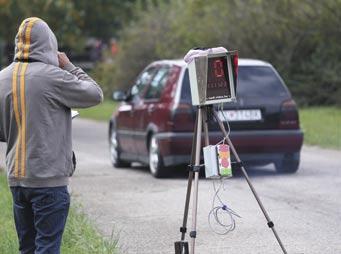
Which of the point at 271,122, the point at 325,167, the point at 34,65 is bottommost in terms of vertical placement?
the point at 325,167

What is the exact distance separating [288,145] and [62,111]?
7741 mm

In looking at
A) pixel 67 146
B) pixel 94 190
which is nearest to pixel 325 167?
pixel 94 190

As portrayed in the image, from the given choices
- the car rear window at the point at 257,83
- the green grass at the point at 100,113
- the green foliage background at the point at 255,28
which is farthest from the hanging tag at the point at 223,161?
the green grass at the point at 100,113

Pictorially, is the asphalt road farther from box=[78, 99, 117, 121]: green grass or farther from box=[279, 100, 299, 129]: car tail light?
box=[78, 99, 117, 121]: green grass

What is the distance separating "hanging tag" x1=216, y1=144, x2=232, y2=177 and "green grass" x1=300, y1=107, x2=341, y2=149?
10686 mm

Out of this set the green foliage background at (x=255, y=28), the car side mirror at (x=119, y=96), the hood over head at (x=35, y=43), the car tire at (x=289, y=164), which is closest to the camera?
the hood over head at (x=35, y=43)

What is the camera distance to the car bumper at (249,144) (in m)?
12.4

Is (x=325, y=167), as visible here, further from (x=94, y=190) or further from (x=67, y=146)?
(x=67, y=146)

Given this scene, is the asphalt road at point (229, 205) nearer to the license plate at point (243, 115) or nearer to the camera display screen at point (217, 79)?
the license plate at point (243, 115)

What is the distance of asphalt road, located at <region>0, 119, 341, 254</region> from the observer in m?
8.12

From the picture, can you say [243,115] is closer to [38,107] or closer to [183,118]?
[183,118]

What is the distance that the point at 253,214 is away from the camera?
9.62 metres

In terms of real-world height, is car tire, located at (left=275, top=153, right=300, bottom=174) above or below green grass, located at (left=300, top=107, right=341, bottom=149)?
above

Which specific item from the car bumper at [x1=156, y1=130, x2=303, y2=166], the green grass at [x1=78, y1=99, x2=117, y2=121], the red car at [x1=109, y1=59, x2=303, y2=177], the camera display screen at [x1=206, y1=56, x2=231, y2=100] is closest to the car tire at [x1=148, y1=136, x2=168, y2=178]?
the red car at [x1=109, y1=59, x2=303, y2=177]
